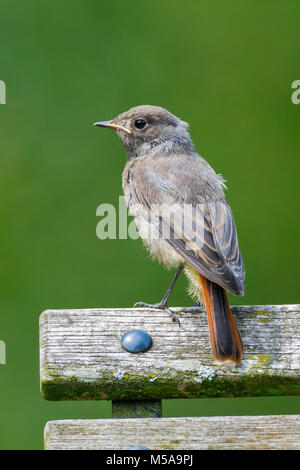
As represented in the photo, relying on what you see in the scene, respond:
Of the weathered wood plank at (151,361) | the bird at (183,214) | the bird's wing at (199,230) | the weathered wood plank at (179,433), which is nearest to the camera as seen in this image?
the weathered wood plank at (179,433)

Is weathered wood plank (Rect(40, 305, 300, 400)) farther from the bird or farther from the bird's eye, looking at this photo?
the bird's eye

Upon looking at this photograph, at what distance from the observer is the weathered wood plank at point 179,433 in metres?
2.53

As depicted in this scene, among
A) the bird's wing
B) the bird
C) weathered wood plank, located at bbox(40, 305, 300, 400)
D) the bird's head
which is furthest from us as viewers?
the bird's head

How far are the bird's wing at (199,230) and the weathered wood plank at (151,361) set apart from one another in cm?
39

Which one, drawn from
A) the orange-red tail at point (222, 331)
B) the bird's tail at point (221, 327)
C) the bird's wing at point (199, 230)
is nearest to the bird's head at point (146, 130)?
the bird's wing at point (199, 230)

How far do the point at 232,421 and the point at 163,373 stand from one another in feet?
0.96

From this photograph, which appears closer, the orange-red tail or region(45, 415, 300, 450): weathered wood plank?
region(45, 415, 300, 450): weathered wood plank

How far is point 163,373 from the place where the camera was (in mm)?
2713

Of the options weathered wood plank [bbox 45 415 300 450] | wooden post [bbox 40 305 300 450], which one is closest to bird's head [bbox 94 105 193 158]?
wooden post [bbox 40 305 300 450]

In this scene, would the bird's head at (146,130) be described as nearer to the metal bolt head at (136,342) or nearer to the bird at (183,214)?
the bird at (183,214)

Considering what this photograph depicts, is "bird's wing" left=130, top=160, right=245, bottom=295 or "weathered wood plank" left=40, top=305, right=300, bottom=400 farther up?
"bird's wing" left=130, top=160, right=245, bottom=295

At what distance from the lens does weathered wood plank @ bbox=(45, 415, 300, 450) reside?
99.4 inches

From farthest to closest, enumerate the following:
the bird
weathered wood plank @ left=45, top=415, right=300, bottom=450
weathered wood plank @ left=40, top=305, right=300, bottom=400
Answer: the bird, weathered wood plank @ left=40, top=305, right=300, bottom=400, weathered wood plank @ left=45, top=415, right=300, bottom=450

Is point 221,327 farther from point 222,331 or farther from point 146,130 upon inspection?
point 146,130
